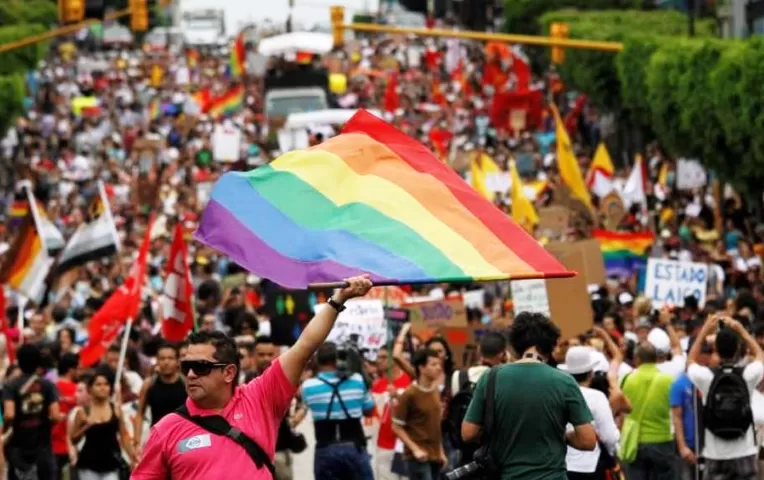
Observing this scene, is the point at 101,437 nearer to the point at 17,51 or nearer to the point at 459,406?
the point at 459,406

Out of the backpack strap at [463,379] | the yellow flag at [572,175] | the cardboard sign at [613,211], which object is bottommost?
the cardboard sign at [613,211]

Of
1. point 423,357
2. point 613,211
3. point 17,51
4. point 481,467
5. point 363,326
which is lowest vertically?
point 17,51

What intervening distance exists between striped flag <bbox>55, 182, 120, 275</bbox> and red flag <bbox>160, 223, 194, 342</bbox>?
3.80 metres

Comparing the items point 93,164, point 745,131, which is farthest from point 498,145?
point 745,131

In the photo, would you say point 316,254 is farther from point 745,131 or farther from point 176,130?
point 176,130

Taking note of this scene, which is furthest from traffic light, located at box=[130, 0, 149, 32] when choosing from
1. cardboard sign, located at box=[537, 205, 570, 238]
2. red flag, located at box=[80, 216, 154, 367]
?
red flag, located at box=[80, 216, 154, 367]

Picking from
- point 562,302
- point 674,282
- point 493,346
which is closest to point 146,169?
point 674,282

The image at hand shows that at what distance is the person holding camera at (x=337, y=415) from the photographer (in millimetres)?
14602

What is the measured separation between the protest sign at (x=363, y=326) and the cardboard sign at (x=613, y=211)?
11.4 metres

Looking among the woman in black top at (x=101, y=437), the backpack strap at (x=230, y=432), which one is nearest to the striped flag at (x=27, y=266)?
the woman in black top at (x=101, y=437)

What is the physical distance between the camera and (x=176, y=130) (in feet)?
194

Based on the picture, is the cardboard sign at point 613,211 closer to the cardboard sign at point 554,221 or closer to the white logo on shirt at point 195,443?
the cardboard sign at point 554,221

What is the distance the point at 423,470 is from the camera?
50.5ft

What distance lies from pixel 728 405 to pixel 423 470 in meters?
2.22
